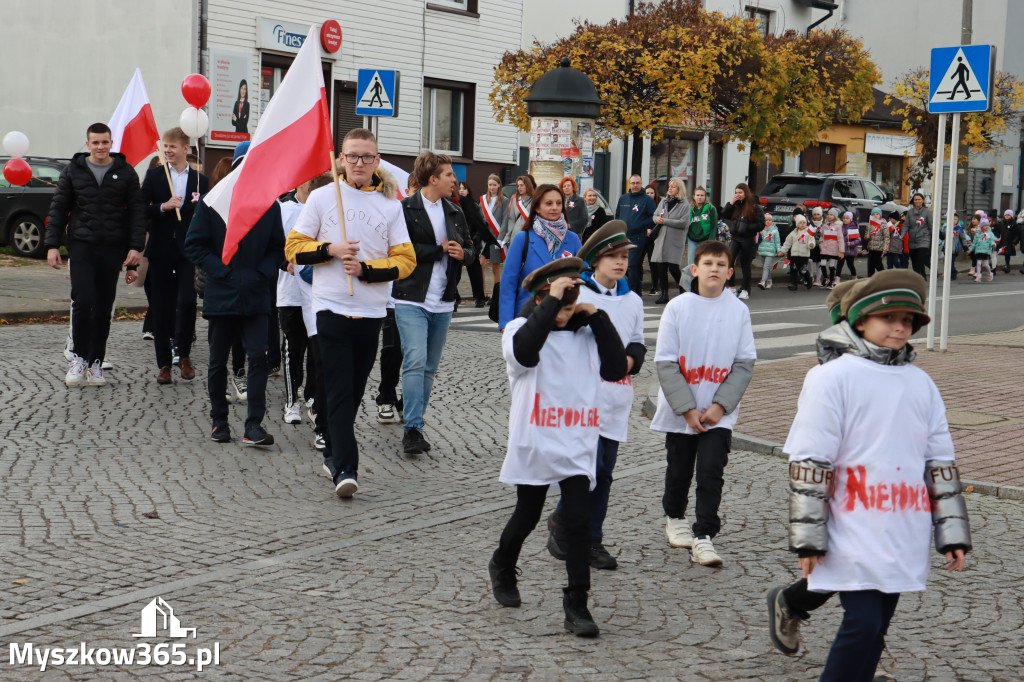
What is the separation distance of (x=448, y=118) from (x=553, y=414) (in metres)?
24.7

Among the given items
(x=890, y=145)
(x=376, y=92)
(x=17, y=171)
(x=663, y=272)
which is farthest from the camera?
(x=890, y=145)

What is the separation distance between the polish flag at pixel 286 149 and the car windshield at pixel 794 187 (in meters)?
22.3

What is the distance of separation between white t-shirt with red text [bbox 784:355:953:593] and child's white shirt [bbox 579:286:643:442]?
1.91 meters

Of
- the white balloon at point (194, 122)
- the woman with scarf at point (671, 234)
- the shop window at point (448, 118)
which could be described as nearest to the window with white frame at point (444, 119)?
the shop window at point (448, 118)

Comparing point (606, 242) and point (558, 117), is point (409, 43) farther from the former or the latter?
point (606, 242)

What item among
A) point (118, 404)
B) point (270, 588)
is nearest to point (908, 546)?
point (270, 588)

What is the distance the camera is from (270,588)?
5.27 m

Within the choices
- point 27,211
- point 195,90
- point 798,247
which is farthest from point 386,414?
point 798,247

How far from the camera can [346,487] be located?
6797 millimetres

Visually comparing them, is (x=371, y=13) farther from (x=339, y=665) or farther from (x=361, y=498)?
(x=339, y=665)

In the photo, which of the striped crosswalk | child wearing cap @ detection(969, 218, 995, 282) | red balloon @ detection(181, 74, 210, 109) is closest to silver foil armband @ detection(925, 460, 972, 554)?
the striped crosswalk

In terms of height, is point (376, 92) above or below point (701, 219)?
above

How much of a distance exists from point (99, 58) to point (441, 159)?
18.6m

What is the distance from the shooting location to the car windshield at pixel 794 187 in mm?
28406
